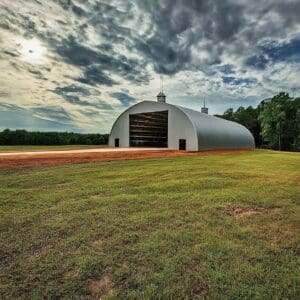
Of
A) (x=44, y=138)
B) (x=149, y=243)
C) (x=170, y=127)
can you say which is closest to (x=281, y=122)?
(x=170, y=127)

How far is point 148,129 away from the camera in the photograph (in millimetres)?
41469

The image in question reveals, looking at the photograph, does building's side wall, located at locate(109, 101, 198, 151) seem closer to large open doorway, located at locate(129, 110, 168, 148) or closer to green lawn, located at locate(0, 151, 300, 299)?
large open doorway, located at locate(129, 110, 168, 148)

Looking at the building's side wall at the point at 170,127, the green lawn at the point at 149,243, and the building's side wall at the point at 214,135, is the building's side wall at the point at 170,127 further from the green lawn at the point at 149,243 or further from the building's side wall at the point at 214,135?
the green lawn at the point at 149,243

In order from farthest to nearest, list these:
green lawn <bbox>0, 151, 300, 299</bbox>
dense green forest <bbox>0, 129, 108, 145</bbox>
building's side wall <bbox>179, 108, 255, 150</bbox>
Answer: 1. dense green forest <bbox>0, 129, 108, 145</bbox>
2. building's side wall <bbox>179, 108, 255, 150</bbox>
3. green lawn <bbox>0, 151, 300, 299</bbox>

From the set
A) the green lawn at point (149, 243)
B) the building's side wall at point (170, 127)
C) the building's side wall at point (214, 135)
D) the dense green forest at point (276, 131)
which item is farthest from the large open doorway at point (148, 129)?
the green lawn at point (149, 243)

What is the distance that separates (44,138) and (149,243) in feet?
147

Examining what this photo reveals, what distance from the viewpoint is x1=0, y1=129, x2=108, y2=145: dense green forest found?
42.3 meters

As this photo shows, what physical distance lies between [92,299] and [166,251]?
1.37m

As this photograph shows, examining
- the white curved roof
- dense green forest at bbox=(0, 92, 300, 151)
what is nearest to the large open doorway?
the white curved roof

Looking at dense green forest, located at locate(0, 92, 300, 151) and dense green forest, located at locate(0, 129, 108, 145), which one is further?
dense green forest, located at locate(0, 92, 300, 151)

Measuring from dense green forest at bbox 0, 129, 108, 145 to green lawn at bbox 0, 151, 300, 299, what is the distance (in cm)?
3906

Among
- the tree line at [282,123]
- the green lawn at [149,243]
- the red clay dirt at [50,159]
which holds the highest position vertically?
the tree line at [282,123]

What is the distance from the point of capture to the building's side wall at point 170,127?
94.2 feet

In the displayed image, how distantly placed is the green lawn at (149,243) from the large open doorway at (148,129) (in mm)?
26665
